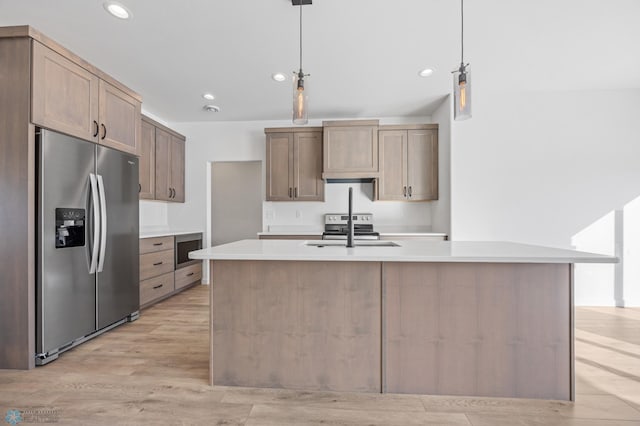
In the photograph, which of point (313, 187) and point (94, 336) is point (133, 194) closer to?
point (94, 336)

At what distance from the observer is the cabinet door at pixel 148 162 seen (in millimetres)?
3695

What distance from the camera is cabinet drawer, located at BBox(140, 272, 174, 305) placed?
3.32 m

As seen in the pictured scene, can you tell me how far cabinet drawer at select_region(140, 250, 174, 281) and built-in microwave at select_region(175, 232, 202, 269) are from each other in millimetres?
147

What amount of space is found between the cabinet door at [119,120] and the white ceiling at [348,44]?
0.33 metres

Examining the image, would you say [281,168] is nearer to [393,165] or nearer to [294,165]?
[294,165]

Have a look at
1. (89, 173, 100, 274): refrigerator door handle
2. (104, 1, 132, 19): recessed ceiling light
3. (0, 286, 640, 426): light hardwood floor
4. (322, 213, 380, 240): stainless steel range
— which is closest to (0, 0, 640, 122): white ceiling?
(104, 1, 132, 19): recessed ceiling light

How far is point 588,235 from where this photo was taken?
3.60 meters

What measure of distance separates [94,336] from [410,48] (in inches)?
141

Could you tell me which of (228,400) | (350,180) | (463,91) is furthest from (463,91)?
(350,180)

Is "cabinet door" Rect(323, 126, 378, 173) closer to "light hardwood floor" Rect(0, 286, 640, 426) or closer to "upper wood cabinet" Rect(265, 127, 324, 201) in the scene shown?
"upper wood cabinet" Rect(265, 127, 324, 201)

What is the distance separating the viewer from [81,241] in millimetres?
2354

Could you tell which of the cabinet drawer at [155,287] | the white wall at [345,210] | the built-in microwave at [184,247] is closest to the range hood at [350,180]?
the white wall at [345,210]

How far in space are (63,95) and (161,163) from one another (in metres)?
1.87

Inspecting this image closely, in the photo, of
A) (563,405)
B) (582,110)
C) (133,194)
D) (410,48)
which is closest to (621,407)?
(563,405)
